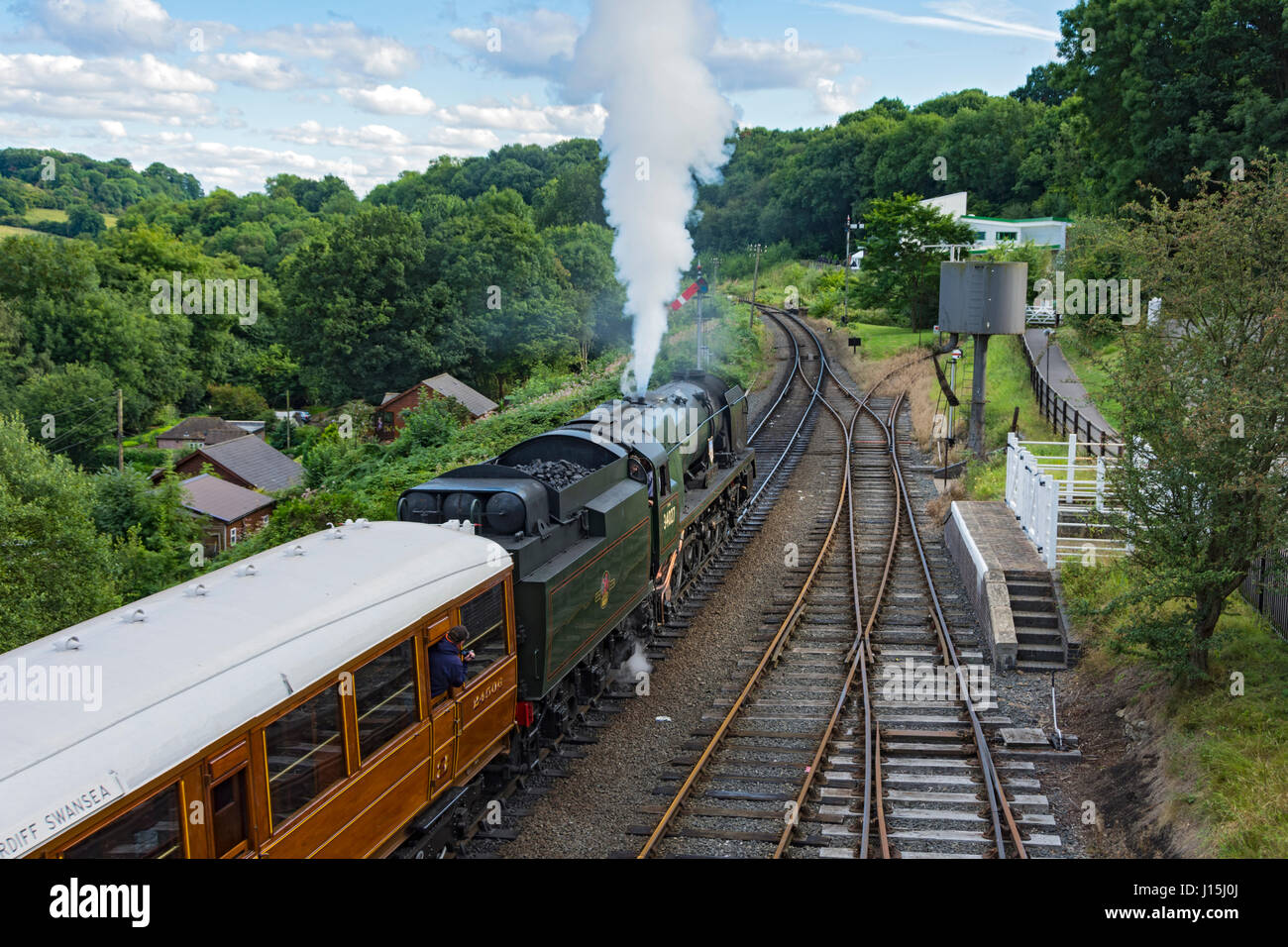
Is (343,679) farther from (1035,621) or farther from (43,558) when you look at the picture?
(43,558)

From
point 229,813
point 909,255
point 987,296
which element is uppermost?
point 909,255

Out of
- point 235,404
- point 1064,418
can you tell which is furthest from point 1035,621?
point 235,404

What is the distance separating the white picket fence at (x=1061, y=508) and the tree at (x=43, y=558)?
2203cm

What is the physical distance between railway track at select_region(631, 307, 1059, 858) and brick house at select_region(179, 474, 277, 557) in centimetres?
2989

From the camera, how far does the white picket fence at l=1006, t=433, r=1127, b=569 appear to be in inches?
595

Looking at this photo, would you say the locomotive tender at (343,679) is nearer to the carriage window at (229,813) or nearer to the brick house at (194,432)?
the carriage window at (229,813)

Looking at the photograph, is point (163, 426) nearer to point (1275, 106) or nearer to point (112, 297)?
point (112, 297)

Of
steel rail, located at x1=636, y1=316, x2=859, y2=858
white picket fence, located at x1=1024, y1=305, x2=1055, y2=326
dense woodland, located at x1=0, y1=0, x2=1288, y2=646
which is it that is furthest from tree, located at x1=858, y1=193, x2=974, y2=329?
steel rail, located at x1=636, y1=316, x2=859, y2=858

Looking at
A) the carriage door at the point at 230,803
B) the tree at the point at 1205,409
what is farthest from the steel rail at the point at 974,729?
the carriage door at the point at 230,803

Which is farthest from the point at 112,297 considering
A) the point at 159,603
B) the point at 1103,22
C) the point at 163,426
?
the point at 159,603

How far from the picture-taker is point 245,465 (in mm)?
51125

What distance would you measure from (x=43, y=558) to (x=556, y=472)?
829 inches

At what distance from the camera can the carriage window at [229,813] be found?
18.4ft

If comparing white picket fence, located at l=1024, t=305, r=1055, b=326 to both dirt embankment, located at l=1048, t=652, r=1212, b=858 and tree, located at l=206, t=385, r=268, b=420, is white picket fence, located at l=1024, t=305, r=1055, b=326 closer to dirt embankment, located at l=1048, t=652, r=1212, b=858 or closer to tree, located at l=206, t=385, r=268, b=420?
dirt embankment, located at l=1048, t=652, r=1212, b=858
